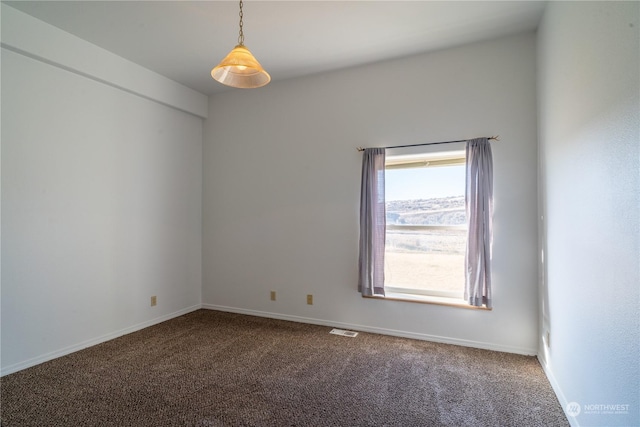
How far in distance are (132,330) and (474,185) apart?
397cm

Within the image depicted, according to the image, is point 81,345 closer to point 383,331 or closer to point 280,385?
point 280,385

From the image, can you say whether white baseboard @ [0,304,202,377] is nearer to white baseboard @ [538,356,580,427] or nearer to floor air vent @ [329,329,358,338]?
floor air vent @ [329,329,358,338]

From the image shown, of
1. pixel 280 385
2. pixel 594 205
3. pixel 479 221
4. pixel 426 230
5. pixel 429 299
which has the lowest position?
pixel 280 385

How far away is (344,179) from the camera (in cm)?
372

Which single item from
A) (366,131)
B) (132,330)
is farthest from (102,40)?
(132,330)

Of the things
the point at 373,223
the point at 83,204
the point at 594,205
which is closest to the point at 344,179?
the point at 373,223

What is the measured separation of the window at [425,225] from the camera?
331cm

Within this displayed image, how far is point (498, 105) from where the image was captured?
3072mm

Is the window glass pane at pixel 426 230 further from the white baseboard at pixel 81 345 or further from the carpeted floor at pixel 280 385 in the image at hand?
the white baseboard at pixel 81 345

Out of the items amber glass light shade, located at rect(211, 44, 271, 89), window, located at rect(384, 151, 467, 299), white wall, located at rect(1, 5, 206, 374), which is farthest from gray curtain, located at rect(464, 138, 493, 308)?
white wall, located at rect(1, 5, 206, 374)

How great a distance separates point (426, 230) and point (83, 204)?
3.53 m

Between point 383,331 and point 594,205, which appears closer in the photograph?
point 594,205

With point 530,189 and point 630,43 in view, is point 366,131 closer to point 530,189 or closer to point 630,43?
point 530,189

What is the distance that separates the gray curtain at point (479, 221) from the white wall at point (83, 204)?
353 centimetres
